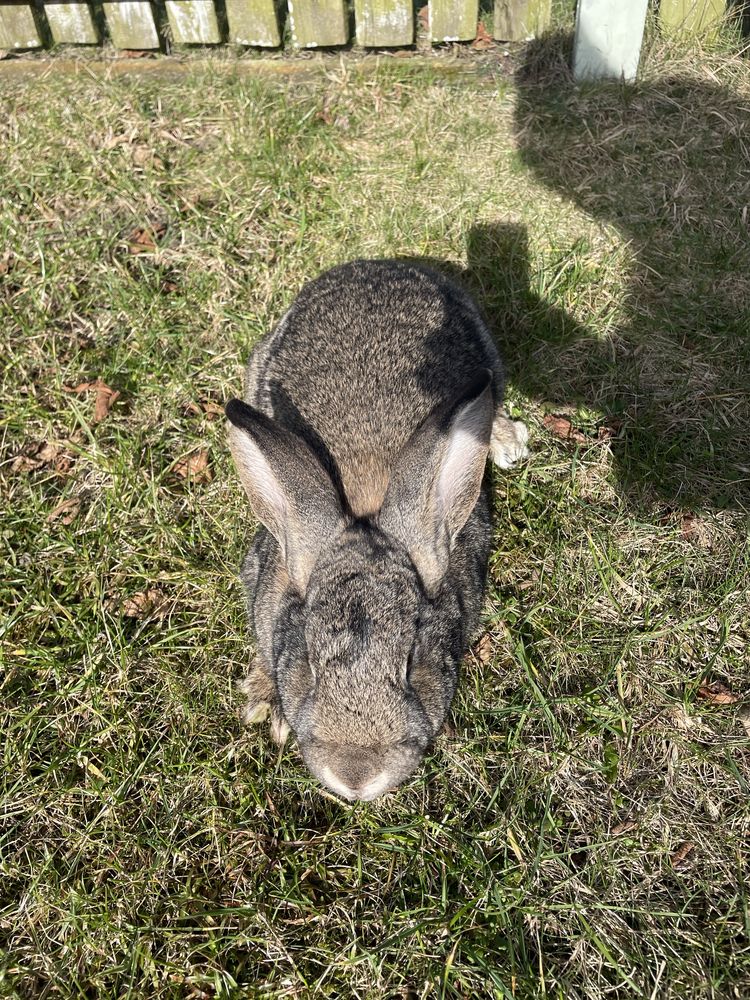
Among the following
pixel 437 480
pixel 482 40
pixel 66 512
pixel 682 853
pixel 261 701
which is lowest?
pixel 682 853

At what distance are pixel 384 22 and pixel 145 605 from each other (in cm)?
443

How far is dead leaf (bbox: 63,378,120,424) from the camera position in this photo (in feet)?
14.6

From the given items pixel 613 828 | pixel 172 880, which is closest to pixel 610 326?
pixel 613 828

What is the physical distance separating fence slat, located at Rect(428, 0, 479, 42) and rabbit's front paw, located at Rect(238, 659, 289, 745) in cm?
467

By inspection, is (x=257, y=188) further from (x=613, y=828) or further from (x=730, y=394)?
(x=613, y=828)

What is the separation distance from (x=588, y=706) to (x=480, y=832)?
734 millimetres

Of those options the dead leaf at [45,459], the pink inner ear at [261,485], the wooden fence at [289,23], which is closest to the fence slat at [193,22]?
the wooden fence at [289,23]

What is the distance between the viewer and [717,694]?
3.44m

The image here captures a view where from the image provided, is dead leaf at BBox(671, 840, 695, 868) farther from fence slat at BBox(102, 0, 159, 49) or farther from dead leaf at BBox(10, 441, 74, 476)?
fence slat at BBox(102, 0, 159, 49)

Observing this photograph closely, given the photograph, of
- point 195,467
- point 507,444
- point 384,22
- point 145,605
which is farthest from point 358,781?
point 384,22

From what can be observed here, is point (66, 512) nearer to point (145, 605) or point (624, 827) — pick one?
point (145, 605)

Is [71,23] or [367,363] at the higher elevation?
[71,23]

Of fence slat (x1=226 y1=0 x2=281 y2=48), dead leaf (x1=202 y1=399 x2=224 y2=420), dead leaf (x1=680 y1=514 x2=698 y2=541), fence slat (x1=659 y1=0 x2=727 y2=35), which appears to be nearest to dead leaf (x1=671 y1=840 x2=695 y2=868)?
dead leaf (x1=680 y1=514 x2=698 y2=541)

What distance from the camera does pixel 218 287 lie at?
4.85m
